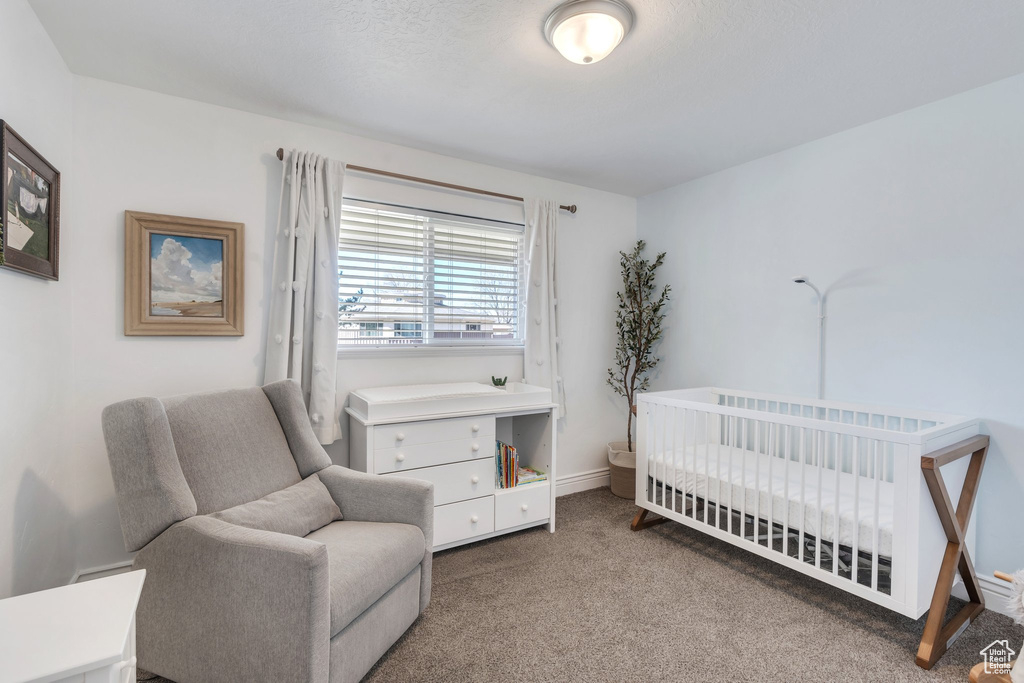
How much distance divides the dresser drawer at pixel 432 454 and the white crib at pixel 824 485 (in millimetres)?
984

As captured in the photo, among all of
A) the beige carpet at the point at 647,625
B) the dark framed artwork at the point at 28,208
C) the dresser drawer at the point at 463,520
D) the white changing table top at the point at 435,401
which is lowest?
the beige carpet at the point at 647,625

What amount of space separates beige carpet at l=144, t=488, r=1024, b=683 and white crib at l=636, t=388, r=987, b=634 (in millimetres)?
168

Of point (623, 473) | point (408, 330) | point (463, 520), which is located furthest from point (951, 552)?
point (408, 330)

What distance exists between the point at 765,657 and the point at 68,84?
146 inches

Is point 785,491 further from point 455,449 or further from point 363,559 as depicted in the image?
point 363,559

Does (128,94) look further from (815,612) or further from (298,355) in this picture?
(815,612)

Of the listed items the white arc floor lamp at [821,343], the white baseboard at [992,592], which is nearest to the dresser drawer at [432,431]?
the white arc floor lamp at [821,343]

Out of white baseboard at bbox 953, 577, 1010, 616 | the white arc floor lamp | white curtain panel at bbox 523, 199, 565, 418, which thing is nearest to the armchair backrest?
white curtain panel at bbox 523, 199, 565, 418

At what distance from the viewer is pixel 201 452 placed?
71.0 inches

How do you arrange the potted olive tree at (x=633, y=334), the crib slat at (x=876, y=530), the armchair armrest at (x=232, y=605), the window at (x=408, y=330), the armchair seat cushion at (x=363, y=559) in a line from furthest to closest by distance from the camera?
the potted olive tree at (x=633, y=334) → the window at (x=408, y=330) → the crib slat at (x=876, y=530) → the armchair seat cushion at (x=363, y=559) → the armchair armrest at (x=232, y=605)

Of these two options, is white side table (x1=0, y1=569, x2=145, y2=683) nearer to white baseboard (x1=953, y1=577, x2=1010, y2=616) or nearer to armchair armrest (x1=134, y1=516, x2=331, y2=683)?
armchair armrest (x1=134, y1=516, x2=331, y2=683)

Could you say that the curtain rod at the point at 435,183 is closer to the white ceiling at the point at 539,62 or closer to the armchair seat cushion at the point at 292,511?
the white ceiling at the point at 539,62

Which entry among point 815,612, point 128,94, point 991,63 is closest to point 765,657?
point 815,612

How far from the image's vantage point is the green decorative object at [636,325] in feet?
12.2
